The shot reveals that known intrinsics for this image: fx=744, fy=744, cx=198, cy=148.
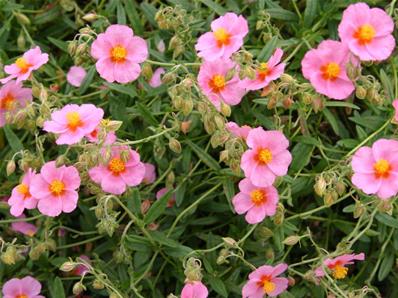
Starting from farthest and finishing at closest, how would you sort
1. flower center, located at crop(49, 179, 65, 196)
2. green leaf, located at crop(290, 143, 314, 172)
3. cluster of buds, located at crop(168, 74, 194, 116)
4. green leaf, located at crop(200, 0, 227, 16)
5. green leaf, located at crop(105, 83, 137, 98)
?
green leaf, located at crop(200, 0, 227, 16) < green leaf, located at crop(105, 83, 137, 98) < green leaf, located at crop(290, 143, 314, 172) < flower center, located at crop(49, 179, 65, 196) < cluster of buds, located at crop(168, 74, 194, 116)

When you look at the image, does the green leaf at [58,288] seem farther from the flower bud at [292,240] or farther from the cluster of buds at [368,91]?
the cluster of buds at [368,91]

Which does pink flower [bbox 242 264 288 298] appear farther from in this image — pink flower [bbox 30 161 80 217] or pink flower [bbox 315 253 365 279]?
pink flower [bbox 30 161 80 217]

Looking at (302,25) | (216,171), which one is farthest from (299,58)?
(216,171)

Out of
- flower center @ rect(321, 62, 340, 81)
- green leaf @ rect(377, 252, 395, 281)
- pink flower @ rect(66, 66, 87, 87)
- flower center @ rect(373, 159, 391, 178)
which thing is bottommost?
green leaf @ rect(377, 252, 395, 281)

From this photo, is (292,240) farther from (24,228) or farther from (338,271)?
(24,228)

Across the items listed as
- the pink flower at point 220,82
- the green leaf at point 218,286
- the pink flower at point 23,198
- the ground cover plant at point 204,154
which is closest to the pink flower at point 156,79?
the ground cover plant at point 204,154

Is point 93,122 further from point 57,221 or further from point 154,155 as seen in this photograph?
point 57,221

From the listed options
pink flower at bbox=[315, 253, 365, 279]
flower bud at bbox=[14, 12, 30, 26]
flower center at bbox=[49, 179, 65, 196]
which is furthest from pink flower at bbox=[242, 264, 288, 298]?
flower bud at bbox=[14, 12, 30, 26]
